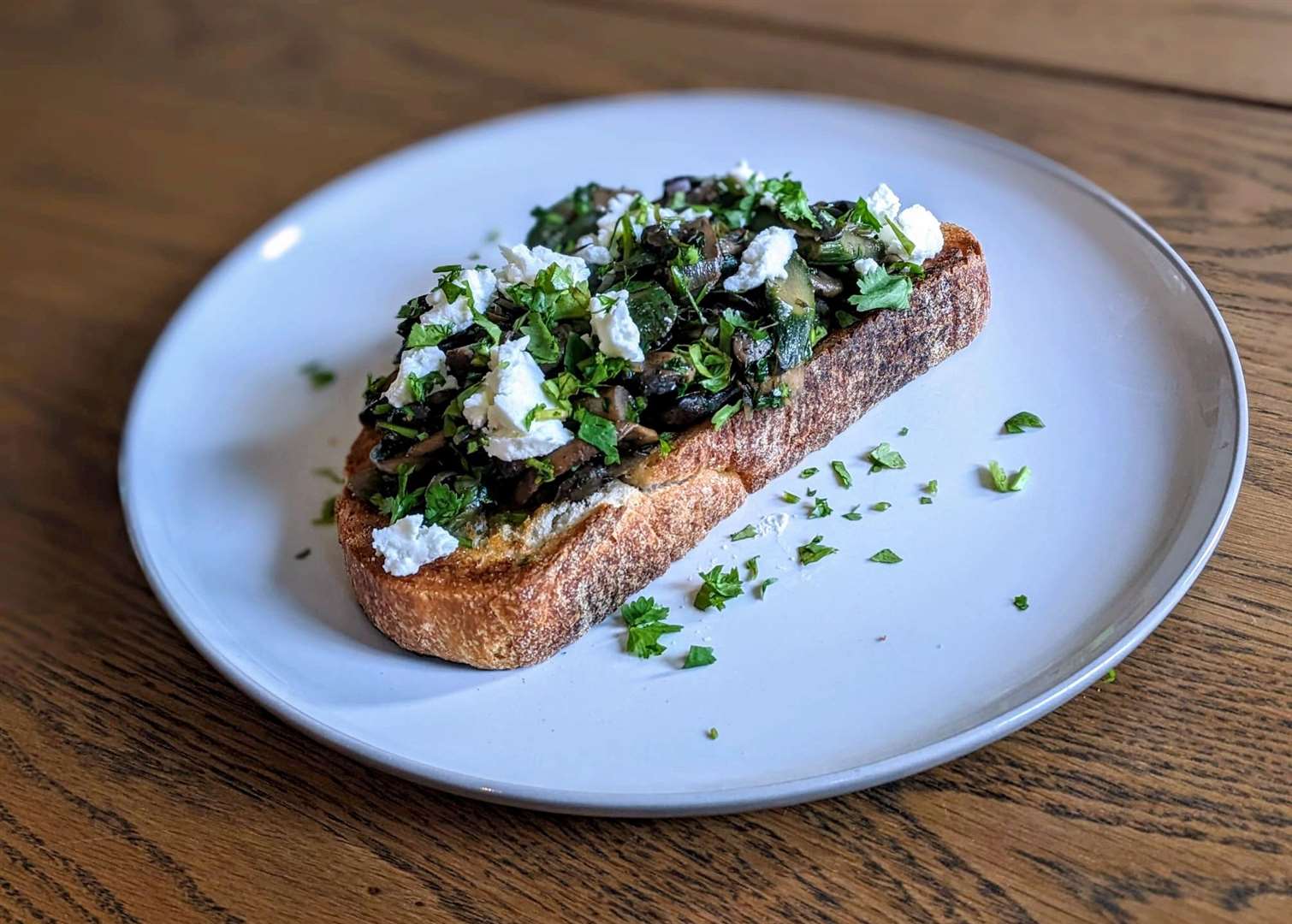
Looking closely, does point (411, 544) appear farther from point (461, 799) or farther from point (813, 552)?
point (813, 552)

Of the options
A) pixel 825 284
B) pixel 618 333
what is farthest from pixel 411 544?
pixel 825 284


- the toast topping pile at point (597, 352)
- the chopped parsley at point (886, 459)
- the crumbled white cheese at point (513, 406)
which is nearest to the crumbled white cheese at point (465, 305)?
the toast topping pile at point (597, 352)

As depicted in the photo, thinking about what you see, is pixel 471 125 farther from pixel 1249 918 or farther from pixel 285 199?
pixel 1249 918

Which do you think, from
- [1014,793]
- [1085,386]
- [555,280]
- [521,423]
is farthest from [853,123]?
[1014,793]

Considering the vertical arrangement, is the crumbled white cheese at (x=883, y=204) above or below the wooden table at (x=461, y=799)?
above

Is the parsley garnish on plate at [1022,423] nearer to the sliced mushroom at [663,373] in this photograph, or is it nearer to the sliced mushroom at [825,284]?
the sliced mushroom at [825,284]

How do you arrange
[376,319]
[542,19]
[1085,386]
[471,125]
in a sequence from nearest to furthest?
[1085,386], [376,319], [471,125], [542,19]
